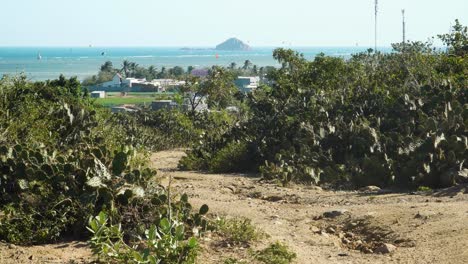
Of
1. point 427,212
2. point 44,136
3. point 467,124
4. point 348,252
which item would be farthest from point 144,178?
point 467,124

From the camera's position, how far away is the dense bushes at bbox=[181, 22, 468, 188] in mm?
9703

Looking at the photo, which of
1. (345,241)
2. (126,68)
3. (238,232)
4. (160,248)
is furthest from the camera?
(126,68)

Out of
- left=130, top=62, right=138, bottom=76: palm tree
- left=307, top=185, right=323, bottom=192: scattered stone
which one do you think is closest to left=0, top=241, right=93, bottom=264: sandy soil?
left=307, top=185, right=323, bottom=192: scattered stone

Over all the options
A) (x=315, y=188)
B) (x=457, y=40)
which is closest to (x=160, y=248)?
(x=315, y=188)

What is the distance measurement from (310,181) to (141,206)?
14.5ft

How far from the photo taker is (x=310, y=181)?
1065 centimetres

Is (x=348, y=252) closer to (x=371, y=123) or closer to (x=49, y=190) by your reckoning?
(x=49, y=190)

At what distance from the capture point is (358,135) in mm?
11336

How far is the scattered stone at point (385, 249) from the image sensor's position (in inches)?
255

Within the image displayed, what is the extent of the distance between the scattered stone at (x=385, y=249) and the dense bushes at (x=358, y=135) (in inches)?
115

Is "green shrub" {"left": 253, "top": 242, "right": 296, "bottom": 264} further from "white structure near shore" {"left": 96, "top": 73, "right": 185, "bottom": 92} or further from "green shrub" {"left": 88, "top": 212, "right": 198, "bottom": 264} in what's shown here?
"white structure near shore" {"left": 96, "top": 73, "right": 185, "bottom": 92}

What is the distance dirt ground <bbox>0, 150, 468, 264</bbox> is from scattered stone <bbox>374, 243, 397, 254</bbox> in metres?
0.02

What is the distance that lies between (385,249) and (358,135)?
4.96 metres

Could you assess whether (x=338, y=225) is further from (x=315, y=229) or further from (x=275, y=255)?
(x=275, y=255)
